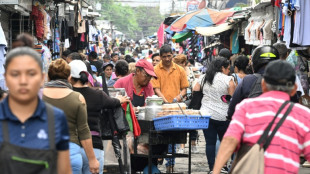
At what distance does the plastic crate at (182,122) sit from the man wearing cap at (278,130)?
3314 mm

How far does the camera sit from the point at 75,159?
6285 mm

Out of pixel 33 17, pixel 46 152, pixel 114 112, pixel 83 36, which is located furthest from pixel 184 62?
pixel 46 152

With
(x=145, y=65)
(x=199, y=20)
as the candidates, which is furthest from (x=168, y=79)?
(x=199, y=20)

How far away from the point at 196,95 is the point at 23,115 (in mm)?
6629

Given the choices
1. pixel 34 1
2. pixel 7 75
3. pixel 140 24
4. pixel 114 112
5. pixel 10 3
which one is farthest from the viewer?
pixel 140 24

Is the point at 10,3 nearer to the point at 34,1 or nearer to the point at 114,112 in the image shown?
the point at 34,1

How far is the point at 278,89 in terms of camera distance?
188 inches

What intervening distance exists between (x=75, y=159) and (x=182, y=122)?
215 centimetres

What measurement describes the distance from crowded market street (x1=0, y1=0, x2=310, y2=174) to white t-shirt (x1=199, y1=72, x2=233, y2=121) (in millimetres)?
16

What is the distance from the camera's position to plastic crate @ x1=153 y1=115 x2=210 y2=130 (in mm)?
8062

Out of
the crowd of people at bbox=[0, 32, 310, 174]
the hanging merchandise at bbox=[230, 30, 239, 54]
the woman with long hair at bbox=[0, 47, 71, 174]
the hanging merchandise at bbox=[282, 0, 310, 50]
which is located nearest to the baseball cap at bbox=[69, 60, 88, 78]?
the crowd of people at bbox=[0, 32, 310, 174]

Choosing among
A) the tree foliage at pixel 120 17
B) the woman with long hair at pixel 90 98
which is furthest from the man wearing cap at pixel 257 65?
the tree foliage at pixel 120 17

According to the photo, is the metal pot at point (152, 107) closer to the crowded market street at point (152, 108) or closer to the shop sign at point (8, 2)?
the crowded market street at point (152, 108)

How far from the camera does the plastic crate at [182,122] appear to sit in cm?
806
